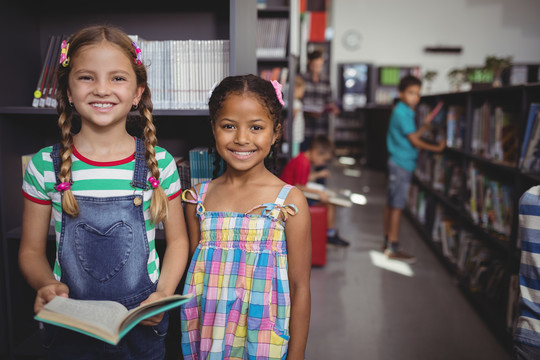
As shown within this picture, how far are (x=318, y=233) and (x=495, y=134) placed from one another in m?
1.34

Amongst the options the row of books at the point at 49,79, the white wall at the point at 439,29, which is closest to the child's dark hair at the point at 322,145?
the row of books at the point at 49,79

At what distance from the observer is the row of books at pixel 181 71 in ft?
5.74

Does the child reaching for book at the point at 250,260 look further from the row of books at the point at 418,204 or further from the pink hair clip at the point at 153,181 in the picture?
the row of books at the point at 418,204

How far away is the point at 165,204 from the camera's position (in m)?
1.28

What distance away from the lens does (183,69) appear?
1.77 meters

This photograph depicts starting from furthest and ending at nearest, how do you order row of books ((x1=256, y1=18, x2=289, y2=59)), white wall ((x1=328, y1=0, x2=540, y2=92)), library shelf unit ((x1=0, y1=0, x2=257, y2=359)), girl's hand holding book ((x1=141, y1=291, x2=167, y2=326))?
white wall ((x1=328, y1=0, x2=540, y2=92)) → row of books ((x1=256, y1=18, x2=289, y2=59)) → library shelf unit ((x1=0, y1=0, x2=257, y2=359)) → girl's hand holding book ((x1=141, y1=291, x2=167, y2=326))

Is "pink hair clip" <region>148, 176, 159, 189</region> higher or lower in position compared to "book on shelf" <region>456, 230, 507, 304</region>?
higher

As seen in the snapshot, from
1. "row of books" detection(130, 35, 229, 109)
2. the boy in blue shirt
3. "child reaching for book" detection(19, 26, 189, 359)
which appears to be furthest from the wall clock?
"child reaching for book" detection(19, 26, 189, 359)

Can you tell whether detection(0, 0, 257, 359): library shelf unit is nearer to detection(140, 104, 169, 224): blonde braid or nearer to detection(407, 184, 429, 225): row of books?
detection(140, 104, 169, 224): blonde braid

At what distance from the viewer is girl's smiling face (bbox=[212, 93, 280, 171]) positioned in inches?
49.6

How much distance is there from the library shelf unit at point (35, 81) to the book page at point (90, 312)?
2.07 feet

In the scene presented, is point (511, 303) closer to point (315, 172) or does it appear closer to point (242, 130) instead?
point (242, 130)

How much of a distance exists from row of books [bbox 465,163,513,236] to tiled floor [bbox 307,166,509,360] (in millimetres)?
518


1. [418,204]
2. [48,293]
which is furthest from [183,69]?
[418,204]
